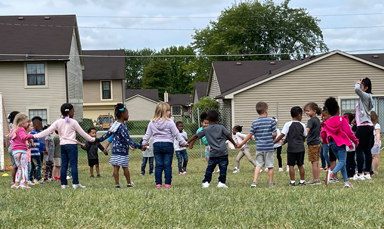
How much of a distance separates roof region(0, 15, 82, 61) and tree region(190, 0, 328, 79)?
28.4 metres

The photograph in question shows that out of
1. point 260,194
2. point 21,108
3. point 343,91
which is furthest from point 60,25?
point 260,194

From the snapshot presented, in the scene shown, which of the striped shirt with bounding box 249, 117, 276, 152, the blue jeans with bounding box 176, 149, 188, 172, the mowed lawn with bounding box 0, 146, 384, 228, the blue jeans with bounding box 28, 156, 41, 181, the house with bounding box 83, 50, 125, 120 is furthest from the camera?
the house with bounding box 83, 50, 125, 120

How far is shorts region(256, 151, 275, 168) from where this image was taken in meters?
9.81

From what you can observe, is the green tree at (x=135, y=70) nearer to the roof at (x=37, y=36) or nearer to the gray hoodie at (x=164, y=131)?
the roof at (x=37, y=36)

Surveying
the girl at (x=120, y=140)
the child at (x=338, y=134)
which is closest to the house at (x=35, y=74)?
the girl at (x=120, y=140)

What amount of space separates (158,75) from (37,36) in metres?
73.0

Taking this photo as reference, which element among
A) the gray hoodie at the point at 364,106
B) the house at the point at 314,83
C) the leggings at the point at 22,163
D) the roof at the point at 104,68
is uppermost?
the roof at the point at 104,68

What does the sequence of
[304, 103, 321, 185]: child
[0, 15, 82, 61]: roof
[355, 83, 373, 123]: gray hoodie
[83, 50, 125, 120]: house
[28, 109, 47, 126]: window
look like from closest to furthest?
[355, 83, 373, 123]: gray hoodie < [304, 103, 321, 185]: child < [0, 15, 82, 61]: roof < [28, 109, 47, 126]: window < [83, 50, 125, 120]: house

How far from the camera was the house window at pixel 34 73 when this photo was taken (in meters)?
30.7

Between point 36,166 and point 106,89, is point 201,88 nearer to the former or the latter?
point 106,89

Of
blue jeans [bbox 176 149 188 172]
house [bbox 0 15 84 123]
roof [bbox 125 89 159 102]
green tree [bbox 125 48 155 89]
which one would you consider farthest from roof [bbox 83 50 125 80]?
green tree [bbox 125 48 155 89]

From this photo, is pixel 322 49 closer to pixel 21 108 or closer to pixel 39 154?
pixel 21 108

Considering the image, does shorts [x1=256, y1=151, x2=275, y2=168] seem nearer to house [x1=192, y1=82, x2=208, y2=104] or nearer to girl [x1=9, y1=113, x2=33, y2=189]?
girl [x1=9, y1=113, x2=33, y2=189]

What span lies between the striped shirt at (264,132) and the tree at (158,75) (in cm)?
9508
